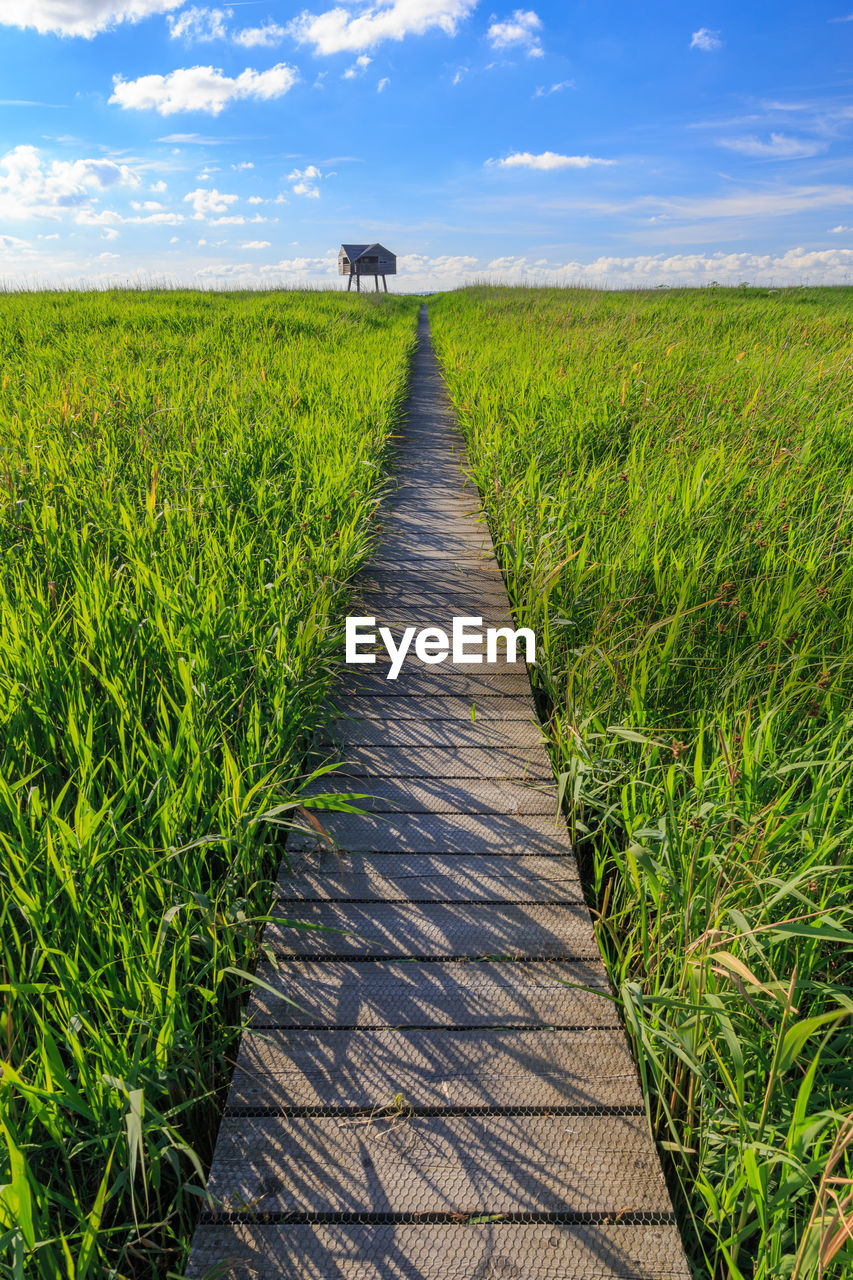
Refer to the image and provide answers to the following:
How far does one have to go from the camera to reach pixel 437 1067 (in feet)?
4.69

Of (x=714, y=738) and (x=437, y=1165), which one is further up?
(x=714, y=738)

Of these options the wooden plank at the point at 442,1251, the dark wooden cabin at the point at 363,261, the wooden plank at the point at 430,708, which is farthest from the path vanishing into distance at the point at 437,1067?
the dark wooden cabin at the point at 363,261

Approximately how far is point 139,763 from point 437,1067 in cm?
114

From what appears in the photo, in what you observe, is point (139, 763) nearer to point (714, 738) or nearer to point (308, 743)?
point (308, 743)

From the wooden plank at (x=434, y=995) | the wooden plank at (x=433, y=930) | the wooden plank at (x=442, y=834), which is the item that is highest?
the wooden plank at (x=442, y=834)

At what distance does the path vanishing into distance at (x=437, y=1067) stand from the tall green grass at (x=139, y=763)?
0.47ft

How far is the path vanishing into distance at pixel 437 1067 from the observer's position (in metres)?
1.17

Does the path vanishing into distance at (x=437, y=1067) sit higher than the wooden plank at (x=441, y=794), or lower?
lower

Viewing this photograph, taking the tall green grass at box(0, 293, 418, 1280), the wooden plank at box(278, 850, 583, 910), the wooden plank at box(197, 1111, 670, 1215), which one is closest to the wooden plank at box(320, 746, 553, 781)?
the tall green grass at box(0, 293, 418, 1280)

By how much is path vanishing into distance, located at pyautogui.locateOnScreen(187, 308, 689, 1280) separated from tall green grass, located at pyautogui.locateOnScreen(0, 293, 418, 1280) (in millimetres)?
142

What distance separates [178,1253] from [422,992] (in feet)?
2.06

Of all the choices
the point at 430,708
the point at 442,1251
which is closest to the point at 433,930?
the point at 442,1251

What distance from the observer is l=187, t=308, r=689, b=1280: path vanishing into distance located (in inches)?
46.1

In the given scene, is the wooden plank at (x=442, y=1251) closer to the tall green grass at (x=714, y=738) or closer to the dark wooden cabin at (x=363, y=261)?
the tall green grass at (x=714, y=738)
